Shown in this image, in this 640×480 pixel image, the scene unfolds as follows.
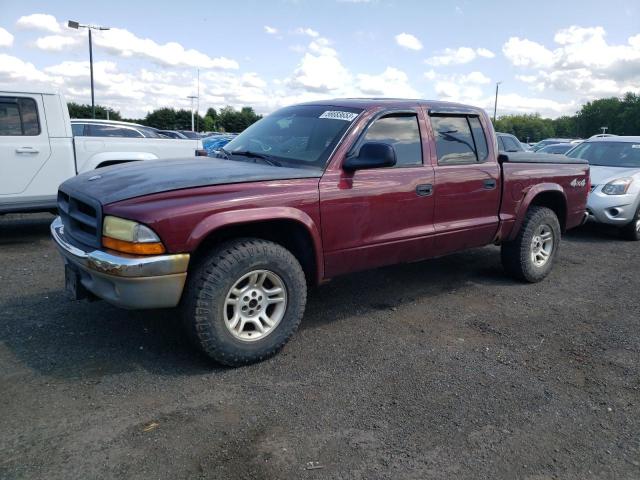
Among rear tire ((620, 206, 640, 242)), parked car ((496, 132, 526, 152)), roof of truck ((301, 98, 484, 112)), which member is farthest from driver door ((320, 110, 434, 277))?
parked car ((496, 132, 526, 152))

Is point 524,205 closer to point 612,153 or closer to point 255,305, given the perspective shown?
point 255,305

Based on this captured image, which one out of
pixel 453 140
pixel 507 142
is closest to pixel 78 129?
pixel 453 140

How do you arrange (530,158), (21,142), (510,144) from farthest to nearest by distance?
(510,144) → (21,142) → (530,158)

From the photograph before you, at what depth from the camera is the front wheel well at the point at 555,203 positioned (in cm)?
562

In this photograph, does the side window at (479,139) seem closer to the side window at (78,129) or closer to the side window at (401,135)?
the side window at (401,135)

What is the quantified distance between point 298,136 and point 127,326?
2.03 metres

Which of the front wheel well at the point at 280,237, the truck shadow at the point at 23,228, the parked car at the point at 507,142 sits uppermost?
the parked car at the point at 507,142

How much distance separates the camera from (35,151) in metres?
6.59

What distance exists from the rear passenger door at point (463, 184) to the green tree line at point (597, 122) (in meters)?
68.8

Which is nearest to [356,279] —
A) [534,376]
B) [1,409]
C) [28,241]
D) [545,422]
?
[534,376]

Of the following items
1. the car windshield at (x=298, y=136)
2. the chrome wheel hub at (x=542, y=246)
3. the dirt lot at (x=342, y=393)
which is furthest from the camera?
the chrome wheel hub at (x=542, y=246)

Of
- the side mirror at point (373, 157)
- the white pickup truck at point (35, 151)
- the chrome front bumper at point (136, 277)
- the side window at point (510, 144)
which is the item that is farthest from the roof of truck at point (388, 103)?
the side window at point (510, 144)

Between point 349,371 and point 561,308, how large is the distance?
8.23 ft

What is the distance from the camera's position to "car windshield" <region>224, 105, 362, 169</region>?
395 cm
